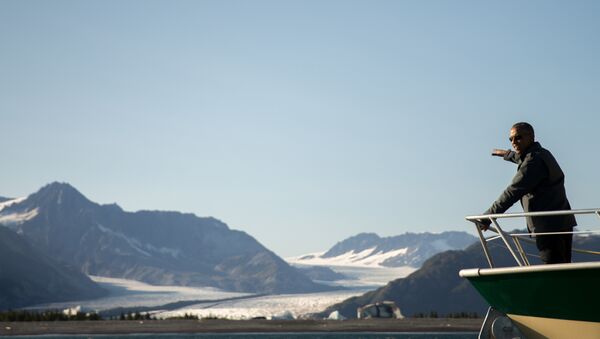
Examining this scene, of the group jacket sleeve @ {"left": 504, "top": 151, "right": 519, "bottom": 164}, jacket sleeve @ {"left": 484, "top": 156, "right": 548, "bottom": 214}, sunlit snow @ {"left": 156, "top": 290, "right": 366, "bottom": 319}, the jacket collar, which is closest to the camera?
jacket sleeve @ {"left": 484, "top": 156, "right": 548, "bottom": 214}

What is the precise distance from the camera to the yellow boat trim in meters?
12.0

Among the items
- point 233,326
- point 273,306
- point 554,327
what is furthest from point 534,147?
point 273,306

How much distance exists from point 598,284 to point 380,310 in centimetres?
10648

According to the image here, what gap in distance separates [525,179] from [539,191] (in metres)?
0.40

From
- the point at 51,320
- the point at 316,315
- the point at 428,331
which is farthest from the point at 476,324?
the point at 316,315

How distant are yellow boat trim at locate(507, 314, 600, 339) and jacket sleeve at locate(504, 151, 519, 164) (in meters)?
2.21

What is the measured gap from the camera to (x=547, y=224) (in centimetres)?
1214

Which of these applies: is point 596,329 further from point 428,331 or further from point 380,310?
point 380,310

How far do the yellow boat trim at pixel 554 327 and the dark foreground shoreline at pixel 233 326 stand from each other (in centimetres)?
6250

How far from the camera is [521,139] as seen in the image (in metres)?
12.4

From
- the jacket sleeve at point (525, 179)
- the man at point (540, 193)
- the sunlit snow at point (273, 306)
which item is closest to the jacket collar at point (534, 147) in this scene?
the man at point (540, 193)

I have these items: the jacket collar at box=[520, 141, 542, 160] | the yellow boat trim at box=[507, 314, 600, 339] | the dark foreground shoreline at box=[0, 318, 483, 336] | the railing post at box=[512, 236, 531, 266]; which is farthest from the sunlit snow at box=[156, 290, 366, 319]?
the jacket collar at box=[520, 141, 542, 160]

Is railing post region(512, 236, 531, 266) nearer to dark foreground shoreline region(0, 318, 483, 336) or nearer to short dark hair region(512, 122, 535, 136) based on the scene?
short dark hair region(512, 122, 535, 136)

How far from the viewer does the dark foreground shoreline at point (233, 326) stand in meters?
73.0
